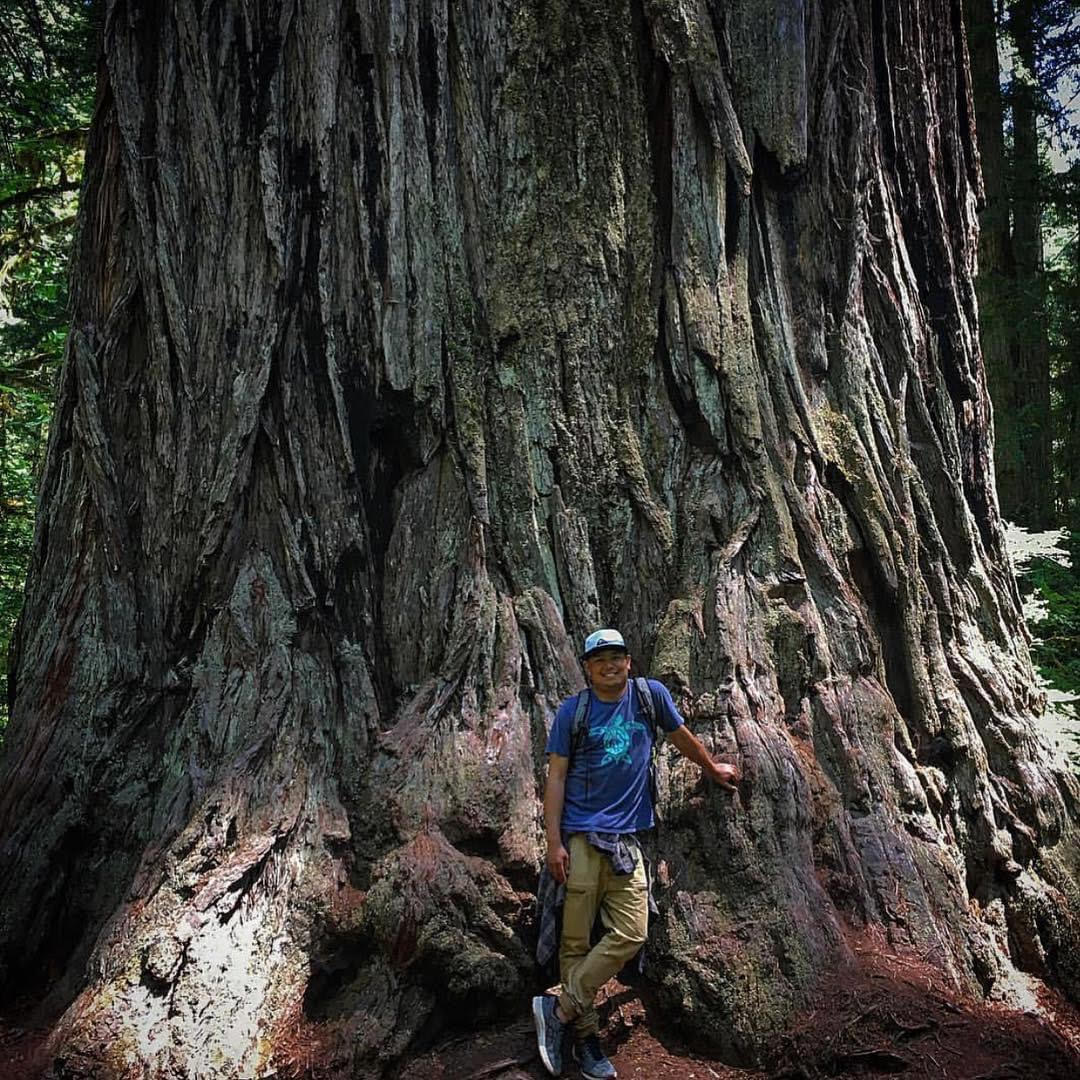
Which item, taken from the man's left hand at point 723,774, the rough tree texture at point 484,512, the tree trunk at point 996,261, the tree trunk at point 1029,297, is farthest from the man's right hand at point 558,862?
the tree trunk at point 1029,297

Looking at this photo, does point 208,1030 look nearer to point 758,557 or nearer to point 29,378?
point 758,557

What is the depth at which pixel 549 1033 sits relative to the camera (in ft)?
10.0

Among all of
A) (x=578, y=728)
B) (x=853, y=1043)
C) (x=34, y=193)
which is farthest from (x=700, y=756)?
(x=34, y=193)

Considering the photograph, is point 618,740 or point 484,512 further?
point 484,512

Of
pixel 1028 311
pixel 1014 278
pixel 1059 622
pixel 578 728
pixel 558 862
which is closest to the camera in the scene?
pixel 558 862

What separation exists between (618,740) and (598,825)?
0.95 feet

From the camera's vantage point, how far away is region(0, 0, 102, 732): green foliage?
8.11 metres

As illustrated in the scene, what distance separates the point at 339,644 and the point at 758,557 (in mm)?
1757

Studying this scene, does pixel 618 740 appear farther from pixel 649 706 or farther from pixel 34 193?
pixel 34 193

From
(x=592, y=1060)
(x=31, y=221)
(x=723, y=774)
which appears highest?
(x=31, y=221)

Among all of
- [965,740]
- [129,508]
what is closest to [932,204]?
[965,740]

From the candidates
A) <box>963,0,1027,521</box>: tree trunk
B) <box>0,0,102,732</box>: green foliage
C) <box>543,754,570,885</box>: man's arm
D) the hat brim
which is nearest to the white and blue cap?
the hat brim

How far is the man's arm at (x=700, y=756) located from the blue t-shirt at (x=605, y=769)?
127 millimetres

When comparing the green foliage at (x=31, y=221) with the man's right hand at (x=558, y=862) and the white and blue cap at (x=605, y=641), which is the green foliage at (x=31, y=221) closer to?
the man's right hand at (x=558, y=862)
